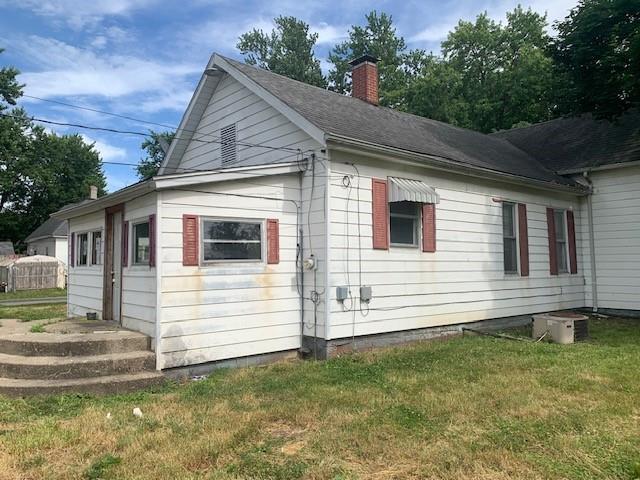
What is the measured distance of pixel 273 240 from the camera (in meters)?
8.09

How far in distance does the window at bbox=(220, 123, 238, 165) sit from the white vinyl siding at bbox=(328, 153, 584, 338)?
145 inches

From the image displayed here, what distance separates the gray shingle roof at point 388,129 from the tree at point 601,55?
84.1 inches

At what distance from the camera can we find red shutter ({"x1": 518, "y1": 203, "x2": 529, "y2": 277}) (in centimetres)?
1141

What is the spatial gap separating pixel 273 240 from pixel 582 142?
36.1 feet

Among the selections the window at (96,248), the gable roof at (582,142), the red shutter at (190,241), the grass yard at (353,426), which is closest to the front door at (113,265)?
the window at (96,248)

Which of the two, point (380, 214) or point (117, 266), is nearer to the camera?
point (117, 266)

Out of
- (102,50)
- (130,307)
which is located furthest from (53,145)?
(130,307)

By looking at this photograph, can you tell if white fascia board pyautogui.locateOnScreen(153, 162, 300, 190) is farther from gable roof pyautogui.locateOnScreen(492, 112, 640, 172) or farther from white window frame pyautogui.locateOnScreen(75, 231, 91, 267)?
gable roof pyautogui.locateOnScreen(492, 112, 640, 172)

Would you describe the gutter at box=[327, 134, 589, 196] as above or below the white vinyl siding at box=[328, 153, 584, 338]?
above

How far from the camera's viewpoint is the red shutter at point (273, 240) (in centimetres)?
802

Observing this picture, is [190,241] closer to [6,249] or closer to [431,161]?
[431,161]

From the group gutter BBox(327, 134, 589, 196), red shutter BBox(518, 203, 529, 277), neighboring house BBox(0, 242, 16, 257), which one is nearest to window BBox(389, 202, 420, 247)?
gutter BBox(327, 134, 589, 196)

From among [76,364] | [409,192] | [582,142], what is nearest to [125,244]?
[76,364]

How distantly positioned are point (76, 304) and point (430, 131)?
931cm
